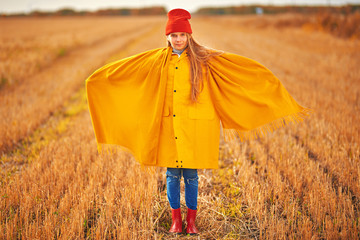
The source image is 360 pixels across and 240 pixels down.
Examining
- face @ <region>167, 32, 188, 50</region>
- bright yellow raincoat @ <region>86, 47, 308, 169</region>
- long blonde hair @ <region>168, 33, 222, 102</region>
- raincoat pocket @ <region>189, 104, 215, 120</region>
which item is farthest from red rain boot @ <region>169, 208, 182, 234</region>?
face @ <region>167, 32, 188, 50</region>

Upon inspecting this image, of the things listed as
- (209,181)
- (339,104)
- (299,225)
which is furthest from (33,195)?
(339,104)

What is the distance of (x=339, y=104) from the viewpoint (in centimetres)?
588

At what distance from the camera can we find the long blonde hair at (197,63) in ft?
7.70

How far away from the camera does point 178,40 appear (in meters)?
2.39

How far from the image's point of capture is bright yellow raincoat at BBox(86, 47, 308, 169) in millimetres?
2404

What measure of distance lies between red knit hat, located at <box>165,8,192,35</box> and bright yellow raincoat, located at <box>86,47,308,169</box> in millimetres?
212

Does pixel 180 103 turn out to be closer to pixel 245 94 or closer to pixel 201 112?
pixel 201 112

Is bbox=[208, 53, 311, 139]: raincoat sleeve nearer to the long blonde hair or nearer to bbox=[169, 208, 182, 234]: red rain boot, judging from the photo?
the long blonde hair

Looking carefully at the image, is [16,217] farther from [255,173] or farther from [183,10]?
[255,173]

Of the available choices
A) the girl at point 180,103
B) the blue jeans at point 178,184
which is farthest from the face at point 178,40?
the blue jeans at point 178,184

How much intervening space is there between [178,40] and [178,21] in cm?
17

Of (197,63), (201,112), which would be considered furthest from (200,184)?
(197,63)

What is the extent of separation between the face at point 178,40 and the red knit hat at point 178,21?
0.05 metres

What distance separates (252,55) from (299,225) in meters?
11.3
